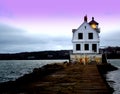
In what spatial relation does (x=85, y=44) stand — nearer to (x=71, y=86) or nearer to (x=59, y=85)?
(x=59, y=85)

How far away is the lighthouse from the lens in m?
44.5

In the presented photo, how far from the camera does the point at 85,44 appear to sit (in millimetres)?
44656

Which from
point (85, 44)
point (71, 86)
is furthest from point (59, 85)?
A: point (85, 44)

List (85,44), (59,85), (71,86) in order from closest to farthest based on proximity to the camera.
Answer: (71,86)
(59,85)
(85,44)

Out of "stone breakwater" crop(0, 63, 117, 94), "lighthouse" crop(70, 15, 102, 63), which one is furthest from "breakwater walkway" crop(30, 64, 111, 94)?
"lighthouse" crop(70, 15, 102, 63)

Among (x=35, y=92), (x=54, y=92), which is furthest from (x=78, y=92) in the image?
(x=35, y=92)

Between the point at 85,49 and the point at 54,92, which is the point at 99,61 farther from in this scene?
the point at 54,92

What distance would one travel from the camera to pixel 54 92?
11234mm

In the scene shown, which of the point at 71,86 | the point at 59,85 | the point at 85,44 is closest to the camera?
the point at 71,86

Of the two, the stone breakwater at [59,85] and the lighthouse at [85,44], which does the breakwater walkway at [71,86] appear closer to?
the stone breakwater at [59,85]

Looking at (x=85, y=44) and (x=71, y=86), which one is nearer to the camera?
(x=71, y=86)

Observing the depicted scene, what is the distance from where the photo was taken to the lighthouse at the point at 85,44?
4450 cm

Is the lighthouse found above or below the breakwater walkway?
above

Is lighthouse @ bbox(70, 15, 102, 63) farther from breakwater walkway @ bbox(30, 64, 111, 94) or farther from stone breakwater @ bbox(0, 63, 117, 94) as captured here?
breakwater walkway @ bbox(30, 64, 111, 94)
